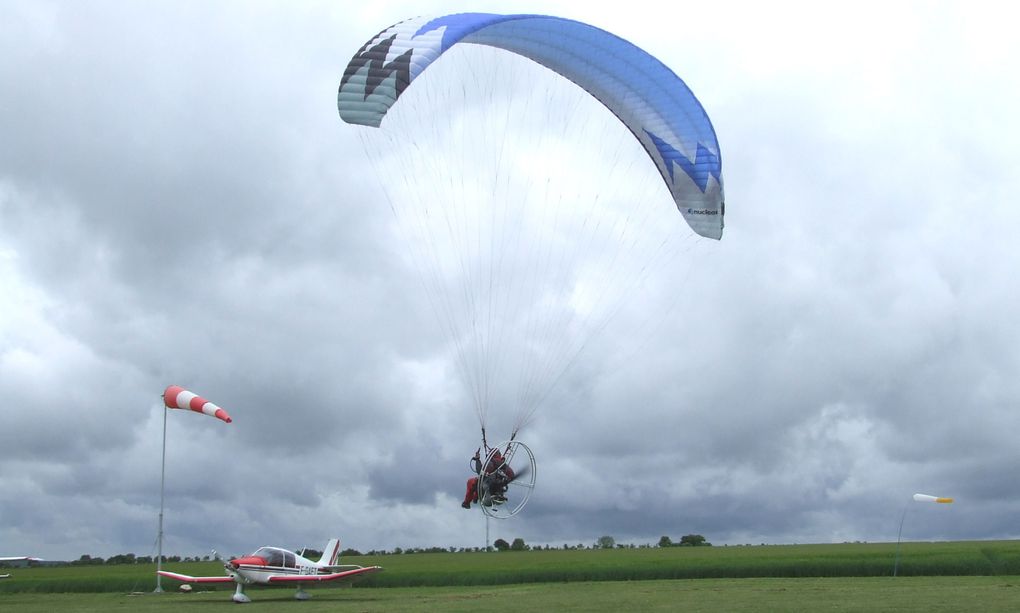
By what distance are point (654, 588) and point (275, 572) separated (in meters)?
11.1

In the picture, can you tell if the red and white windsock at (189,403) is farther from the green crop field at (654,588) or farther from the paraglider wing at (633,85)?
the paraglider wing at (633,85)

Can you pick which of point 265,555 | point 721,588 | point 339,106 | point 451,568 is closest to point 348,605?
point 265,555

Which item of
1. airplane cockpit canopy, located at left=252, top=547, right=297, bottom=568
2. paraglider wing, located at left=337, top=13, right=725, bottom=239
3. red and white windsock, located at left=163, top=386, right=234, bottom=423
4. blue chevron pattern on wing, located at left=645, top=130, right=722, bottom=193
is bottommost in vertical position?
airplane cockpit canopy, located at left=252, top=547, right=297, bottom=568

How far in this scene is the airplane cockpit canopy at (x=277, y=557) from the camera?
2806 centimetres

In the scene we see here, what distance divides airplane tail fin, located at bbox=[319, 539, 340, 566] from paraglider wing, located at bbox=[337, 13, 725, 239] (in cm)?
1512

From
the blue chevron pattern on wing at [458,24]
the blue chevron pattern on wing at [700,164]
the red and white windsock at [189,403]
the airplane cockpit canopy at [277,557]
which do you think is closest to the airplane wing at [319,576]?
the airplane cockpit canopy at [277,557]

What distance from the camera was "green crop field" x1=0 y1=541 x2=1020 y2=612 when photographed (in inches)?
843

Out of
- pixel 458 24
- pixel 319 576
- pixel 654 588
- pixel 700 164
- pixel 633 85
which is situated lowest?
pixel 654 588

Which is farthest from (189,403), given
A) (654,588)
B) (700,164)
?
(700,164)

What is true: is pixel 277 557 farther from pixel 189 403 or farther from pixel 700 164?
pixel 700 164

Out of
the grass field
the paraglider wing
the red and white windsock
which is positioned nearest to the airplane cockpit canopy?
the grass field

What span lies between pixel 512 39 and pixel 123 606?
17.6 meters

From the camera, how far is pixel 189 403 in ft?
96.5

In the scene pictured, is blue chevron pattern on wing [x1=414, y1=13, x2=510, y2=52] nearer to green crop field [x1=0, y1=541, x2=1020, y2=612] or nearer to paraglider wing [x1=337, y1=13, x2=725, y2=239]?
paraglider wing [x1=337, y1=13, x2=725, y2=239]
